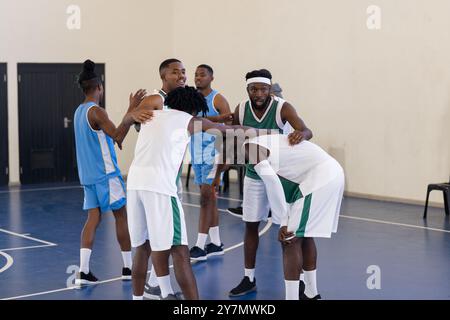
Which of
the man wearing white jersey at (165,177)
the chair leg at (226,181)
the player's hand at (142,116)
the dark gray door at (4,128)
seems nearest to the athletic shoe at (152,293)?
the man wearing white jersey at (165,177)

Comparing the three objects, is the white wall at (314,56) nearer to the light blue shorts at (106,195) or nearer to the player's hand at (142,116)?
the light blue shorts at (106,195)

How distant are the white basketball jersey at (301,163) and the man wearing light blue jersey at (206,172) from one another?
6.66 ft

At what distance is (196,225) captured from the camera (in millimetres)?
9734

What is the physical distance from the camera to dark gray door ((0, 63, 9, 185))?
13.5 metres

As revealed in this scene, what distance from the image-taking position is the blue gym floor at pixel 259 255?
21.8 ft

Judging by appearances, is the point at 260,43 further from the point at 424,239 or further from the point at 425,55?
the point at 424,239

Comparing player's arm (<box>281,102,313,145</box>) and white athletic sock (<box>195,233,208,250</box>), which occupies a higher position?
player's arm (<box>281,102,313,145</box>)

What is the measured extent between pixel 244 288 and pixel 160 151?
1812 millimetres

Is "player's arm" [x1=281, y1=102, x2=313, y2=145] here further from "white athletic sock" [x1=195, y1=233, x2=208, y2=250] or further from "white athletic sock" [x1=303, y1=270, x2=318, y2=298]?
"white athletic sock" [x1=195, y1=233, x2=208, y2=250]

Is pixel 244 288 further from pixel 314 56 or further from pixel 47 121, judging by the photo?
pixel 47 121

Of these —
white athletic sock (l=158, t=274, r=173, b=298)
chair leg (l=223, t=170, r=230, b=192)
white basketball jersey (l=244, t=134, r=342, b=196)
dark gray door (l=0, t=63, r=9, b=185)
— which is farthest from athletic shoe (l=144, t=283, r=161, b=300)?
dark gray door (l=0, t=63, r=9, b=185)
